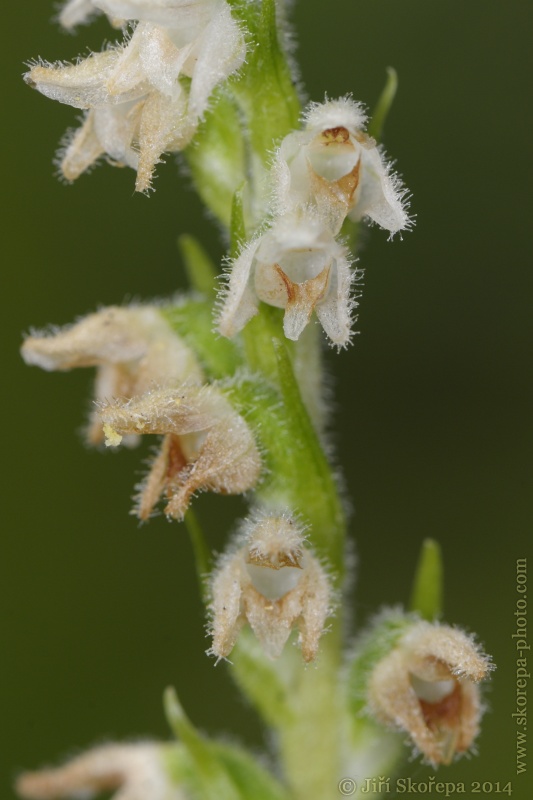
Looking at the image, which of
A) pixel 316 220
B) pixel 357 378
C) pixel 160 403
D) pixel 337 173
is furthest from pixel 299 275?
pixel 357 378

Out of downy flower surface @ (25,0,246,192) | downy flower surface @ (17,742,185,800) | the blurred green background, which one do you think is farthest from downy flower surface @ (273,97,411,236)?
the blurred green background

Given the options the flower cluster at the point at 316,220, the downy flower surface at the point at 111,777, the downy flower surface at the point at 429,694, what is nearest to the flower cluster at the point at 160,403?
the flower cluster at the point at 316,220

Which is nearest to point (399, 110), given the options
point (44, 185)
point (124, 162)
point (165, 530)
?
point (44, 185)

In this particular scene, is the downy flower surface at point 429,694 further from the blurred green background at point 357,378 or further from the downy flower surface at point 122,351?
→ the blurred green background at point 357,378

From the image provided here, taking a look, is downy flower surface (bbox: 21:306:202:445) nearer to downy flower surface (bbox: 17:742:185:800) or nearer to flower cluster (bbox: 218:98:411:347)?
flower cluster (bbox: 218:98:411:347)

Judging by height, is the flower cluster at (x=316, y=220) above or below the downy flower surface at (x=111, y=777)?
above

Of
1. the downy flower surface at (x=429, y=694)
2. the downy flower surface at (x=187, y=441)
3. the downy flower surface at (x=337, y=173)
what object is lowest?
the downy flower surface at (x=429, y=694)
